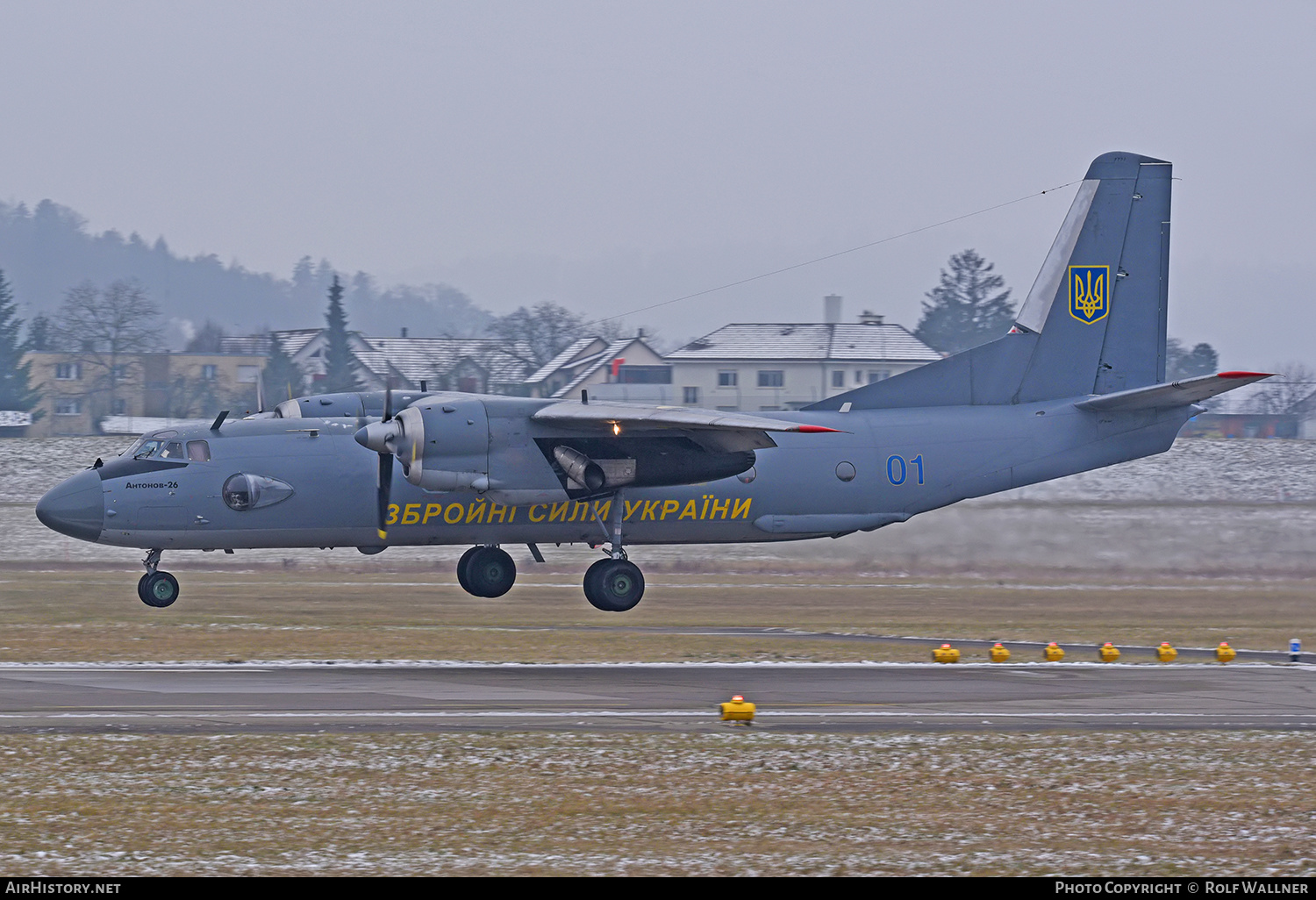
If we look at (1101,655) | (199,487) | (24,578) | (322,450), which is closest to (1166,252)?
(1101,655)

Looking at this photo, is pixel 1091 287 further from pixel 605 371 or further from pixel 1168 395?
pixel 605 371

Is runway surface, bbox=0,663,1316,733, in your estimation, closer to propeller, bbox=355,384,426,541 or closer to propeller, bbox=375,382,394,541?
propeller, bbox=355,384,426,541

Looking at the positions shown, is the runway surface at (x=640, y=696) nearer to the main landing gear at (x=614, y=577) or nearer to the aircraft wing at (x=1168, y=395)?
the main landing gear at (x=614, y=577)

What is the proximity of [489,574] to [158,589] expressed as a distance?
18.7 ft

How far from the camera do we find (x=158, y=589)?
24.7 m

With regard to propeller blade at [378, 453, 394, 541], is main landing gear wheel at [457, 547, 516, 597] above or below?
below

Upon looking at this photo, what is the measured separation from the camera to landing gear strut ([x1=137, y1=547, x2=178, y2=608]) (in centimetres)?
2459

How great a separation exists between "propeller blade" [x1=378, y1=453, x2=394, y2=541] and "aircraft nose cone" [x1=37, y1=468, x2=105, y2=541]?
15.0ft

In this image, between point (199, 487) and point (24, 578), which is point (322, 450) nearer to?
point (199, 487)

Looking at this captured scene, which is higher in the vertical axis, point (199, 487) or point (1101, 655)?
point (199, 487)

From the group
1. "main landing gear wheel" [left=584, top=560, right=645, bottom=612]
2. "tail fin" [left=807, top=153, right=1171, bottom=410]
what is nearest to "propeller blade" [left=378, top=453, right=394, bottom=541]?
"main landing gear wheel" [left=584, top=560, right=645, bottom=612]

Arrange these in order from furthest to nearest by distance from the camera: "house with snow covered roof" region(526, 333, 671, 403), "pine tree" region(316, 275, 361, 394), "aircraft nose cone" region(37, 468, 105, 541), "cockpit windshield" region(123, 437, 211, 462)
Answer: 1. "pine tree" region(316, 275, 361, 394)
2. "house with snow covered roof" region(526, 333, 671, 403)
3. "cockpit windshield" region(123, 437, 211, 462)
4. "aircraft nose cone" region(37, 468, 105, 541)

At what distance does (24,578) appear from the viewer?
35812 millimetres
